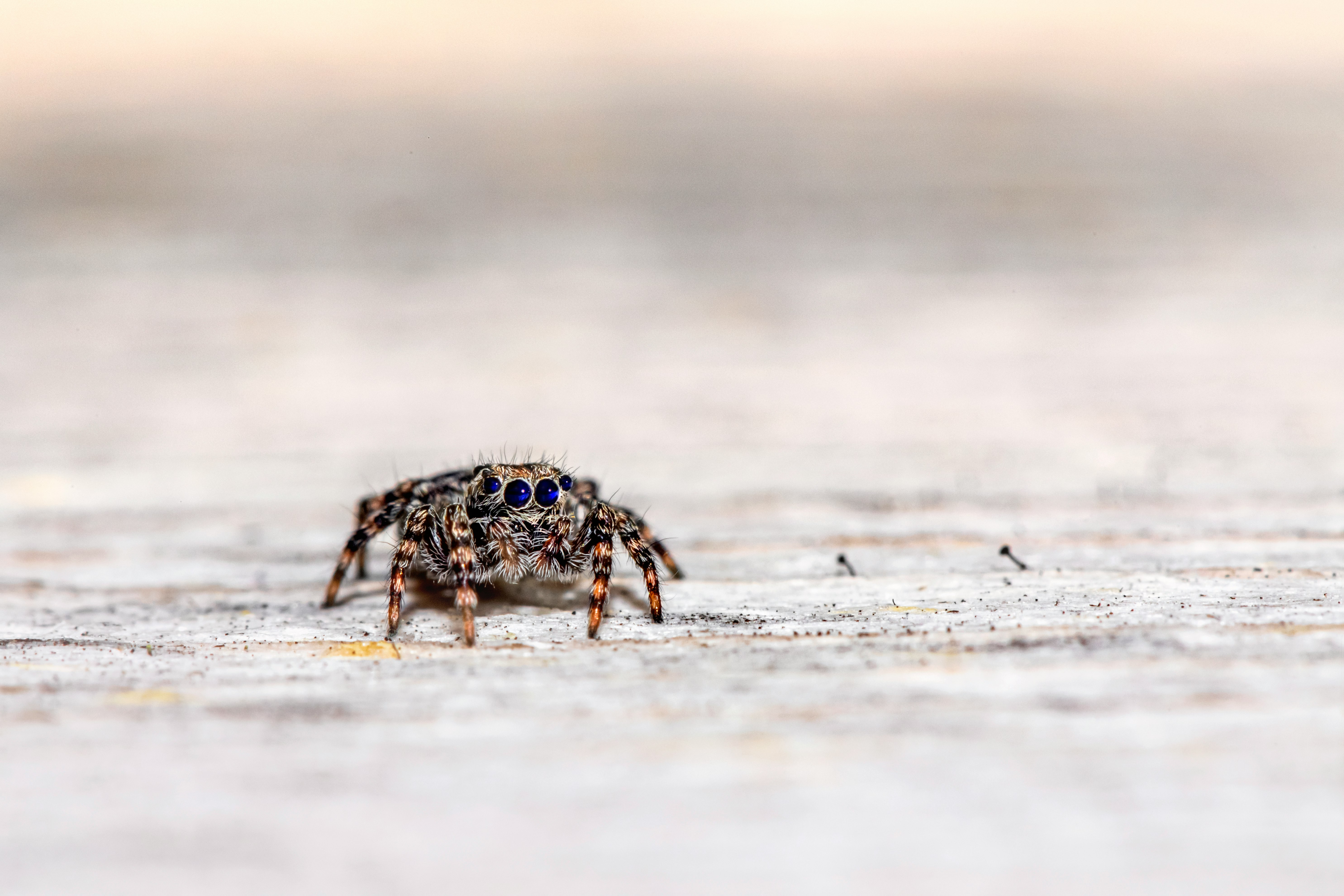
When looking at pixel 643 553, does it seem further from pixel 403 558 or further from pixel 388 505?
pixel 388 505

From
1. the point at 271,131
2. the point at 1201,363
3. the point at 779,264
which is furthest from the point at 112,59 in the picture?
the point at 1201,363

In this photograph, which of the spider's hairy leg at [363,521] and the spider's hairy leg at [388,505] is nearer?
the spider's hairy leg at [388,505]

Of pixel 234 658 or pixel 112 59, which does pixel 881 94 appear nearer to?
pixel 112 59

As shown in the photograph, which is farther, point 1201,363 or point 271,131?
point 271,131

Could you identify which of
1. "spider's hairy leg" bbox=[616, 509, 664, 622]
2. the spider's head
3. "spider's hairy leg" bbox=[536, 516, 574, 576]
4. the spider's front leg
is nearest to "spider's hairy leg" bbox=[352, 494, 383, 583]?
the spider's head

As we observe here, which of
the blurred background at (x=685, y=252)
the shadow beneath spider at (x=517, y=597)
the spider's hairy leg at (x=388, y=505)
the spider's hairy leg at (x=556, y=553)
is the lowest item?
the shadow beneath spider at (x=517, y=597)

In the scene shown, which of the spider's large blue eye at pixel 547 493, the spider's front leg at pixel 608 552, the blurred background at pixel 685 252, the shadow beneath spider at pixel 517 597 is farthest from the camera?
the blurred background at pixel 685 252

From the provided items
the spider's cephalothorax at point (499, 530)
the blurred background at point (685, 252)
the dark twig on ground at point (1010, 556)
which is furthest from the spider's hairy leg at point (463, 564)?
the dark twig on ground at point (1010, 556)

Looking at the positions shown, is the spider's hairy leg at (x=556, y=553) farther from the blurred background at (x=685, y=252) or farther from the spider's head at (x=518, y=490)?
the blurred background at (x=685, y=252)

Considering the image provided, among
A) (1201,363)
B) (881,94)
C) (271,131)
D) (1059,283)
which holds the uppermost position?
(881,94)
